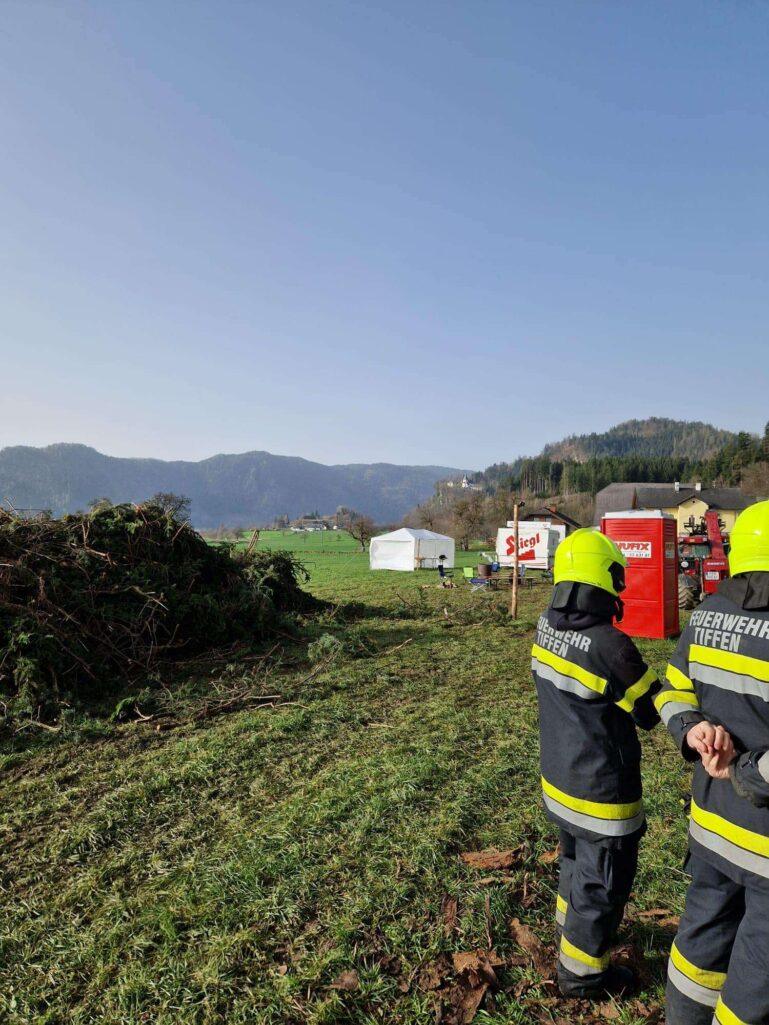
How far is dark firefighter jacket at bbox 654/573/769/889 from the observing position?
1883mm

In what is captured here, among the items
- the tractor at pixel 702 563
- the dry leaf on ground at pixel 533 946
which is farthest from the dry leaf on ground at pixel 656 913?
the tractor at pixel 702 563

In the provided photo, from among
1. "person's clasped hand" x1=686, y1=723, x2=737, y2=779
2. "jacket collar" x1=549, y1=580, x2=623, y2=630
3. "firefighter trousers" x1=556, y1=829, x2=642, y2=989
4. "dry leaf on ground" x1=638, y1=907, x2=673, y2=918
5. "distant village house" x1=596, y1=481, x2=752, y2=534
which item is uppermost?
"distant village house" x1=596, y1=481, x2=752, y2=534

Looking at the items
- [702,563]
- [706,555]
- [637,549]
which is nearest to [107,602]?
[637,549]

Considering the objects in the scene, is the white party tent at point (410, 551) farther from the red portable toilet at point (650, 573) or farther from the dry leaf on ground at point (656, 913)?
the dry leaf on ground at point (656, 913)

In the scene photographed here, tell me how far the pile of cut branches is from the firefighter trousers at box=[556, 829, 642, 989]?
245 inches

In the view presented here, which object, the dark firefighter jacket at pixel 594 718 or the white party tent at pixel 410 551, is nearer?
the dark firefighter jacket at pixel 594 718

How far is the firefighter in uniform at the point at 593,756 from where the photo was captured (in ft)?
7.89

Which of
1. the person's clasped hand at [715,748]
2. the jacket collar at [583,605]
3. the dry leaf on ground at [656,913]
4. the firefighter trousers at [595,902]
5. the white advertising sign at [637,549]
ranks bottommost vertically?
the dry leaf on ground at [656,913]

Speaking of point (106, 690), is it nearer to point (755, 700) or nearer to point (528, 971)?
point (528, 971)

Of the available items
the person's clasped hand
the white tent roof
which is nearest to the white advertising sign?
the person's clasped hand

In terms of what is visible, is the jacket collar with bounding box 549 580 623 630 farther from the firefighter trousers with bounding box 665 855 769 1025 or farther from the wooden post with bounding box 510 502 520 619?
the wooden post with bounding box 510 502 520 619

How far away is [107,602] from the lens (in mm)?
8336

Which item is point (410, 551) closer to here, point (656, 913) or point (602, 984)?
point (656, 913)

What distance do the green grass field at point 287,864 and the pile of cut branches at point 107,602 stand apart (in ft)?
4.64
